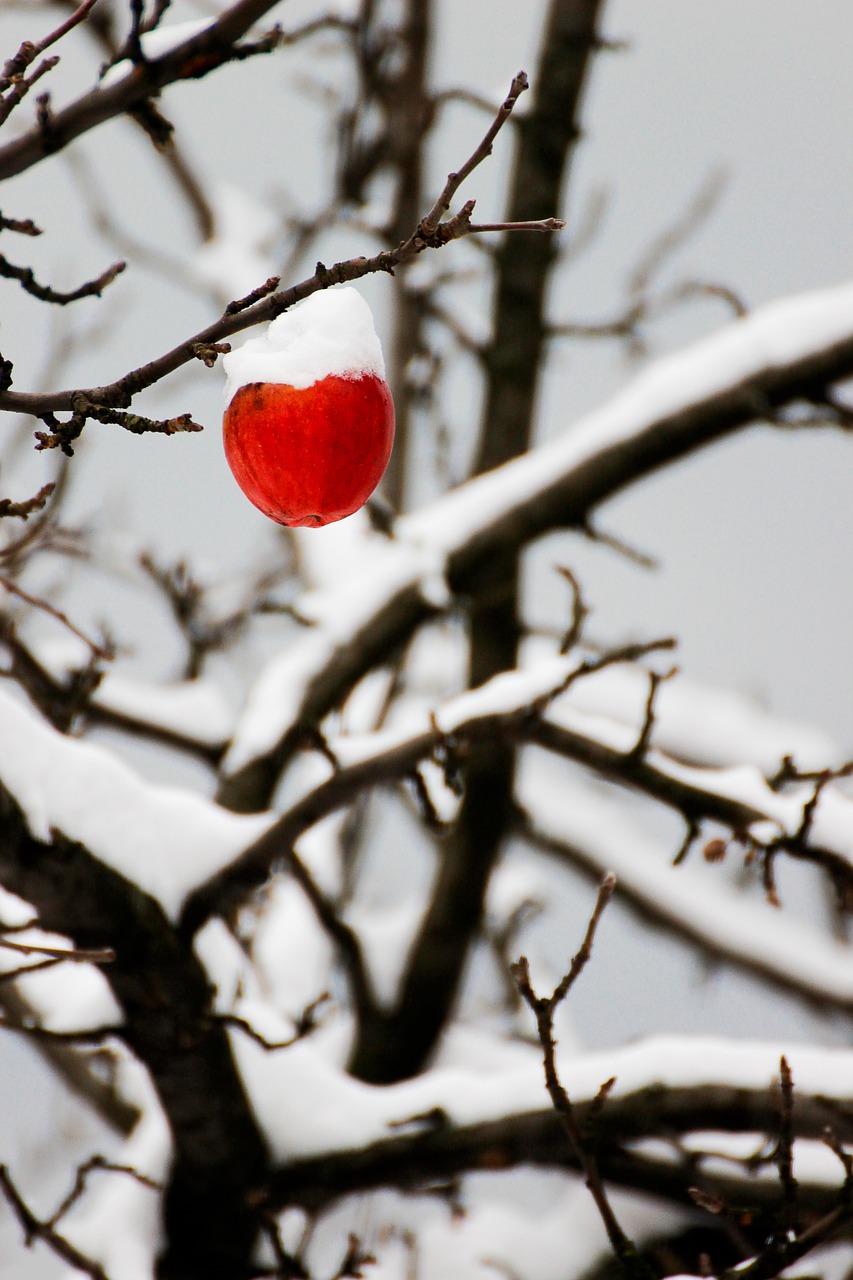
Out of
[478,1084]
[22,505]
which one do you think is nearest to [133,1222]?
[478,1084]

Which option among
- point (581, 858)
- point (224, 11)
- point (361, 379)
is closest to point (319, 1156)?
point (361, 379)

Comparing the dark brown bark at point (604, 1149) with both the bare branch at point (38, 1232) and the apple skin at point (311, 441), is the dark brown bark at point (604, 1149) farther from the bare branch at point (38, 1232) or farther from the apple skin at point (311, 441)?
the apple skin at point (311, 441)

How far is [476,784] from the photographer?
4367 millimetres

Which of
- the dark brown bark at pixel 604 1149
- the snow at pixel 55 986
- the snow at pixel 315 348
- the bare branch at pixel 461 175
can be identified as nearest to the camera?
the bare branch at pixel 461 175

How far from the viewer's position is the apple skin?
1.45 metres

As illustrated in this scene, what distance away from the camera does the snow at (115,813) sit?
6.86 ft

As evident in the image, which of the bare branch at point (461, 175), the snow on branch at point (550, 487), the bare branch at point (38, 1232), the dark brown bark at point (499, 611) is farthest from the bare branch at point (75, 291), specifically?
the dark brown bark at point (499, 611)

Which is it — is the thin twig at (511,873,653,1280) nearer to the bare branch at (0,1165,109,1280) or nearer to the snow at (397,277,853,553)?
the bare branch at (0,1165,109,1280)

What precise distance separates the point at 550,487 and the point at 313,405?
2605 millimetres

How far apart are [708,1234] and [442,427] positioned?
384 cm

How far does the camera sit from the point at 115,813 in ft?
7.61

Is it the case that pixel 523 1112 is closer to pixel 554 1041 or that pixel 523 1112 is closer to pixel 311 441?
pixel 554 1041

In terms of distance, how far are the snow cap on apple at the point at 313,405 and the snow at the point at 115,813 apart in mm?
990

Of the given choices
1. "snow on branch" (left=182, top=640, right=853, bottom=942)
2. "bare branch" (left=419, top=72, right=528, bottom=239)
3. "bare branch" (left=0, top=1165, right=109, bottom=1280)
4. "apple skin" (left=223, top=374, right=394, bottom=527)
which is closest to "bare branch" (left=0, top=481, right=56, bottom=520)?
"apple skin" (left=223, top=374, right=394, bottom=527)
